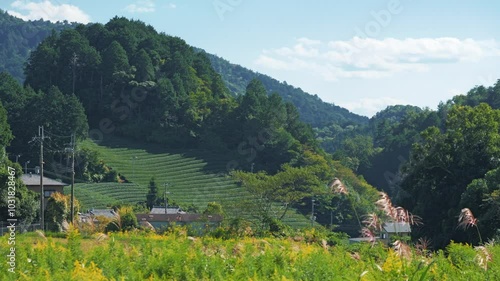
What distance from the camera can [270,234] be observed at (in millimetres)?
21047

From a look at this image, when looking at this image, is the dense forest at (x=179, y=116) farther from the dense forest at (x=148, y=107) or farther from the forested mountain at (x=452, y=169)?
the forested mountain at (x=452, y=169)

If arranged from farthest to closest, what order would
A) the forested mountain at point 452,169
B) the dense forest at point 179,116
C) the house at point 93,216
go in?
the dense forest at point 179,116
the forested mountain at point 452,169
the house at point 93,216

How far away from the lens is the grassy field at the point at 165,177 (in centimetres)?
5944

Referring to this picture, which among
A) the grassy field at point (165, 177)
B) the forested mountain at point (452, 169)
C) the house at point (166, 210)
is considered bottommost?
the house at point (166, 210)

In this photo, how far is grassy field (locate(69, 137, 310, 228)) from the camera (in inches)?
2340

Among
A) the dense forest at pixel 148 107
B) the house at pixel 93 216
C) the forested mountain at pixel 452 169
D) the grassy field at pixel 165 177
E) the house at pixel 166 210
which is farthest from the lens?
the dense forest at pixel 148 107

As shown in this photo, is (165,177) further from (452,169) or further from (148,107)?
(452,169)

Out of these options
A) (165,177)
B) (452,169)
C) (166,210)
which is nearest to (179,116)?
(165,177)

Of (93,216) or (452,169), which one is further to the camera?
(93,216)

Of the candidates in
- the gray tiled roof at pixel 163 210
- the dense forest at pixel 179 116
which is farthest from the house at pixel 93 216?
the dense forest at pixel 179 116

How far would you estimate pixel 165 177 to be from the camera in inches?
2650

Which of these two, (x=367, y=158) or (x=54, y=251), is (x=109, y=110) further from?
(x=54, y=251)

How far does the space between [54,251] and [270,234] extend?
1119 centimetres

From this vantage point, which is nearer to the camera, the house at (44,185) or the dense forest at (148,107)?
the house at (44,185)
